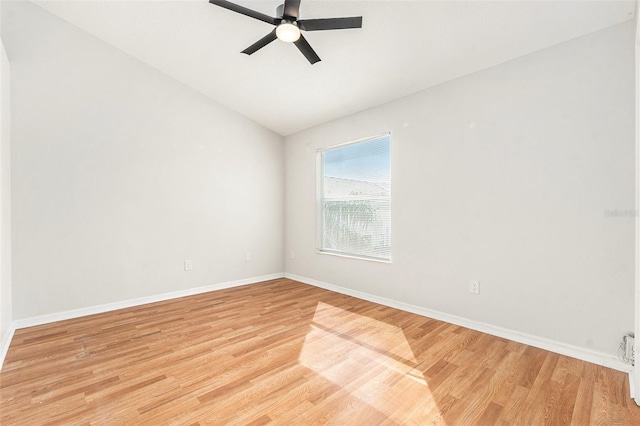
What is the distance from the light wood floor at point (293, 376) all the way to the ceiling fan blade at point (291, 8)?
2446mm

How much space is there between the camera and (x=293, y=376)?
1.96 meters

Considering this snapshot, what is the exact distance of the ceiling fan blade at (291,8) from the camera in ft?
6.55

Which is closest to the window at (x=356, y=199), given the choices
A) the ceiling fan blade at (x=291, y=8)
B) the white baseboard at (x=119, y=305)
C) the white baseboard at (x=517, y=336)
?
the white baseboard at (x=517, y=336)

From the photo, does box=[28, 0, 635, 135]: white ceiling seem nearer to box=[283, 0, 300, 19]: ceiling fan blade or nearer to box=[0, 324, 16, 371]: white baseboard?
box=[283, 0, 300, 19]: ceiling fan blade

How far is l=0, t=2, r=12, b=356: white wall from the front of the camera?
2363mm

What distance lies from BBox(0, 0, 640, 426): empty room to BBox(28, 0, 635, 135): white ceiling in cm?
2

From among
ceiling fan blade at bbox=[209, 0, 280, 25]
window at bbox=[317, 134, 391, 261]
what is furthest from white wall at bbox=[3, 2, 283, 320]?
ceiling fan blade at bbox=[209, 0, 280, 25]

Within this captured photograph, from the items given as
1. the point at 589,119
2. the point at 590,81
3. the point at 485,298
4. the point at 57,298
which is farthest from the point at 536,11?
the point at 57,298

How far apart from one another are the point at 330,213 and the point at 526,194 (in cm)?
248

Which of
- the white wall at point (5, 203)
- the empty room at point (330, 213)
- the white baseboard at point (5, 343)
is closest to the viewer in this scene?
the empty room at point (330, 213)

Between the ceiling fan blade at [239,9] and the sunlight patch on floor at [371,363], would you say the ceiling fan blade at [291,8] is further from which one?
the sunlight patch on floor at [371,363]

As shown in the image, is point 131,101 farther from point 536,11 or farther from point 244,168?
point 536,11

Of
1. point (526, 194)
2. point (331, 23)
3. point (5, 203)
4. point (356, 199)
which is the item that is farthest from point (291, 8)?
point (5, 203)

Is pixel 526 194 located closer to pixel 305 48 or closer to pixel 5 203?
pixel 305 48
